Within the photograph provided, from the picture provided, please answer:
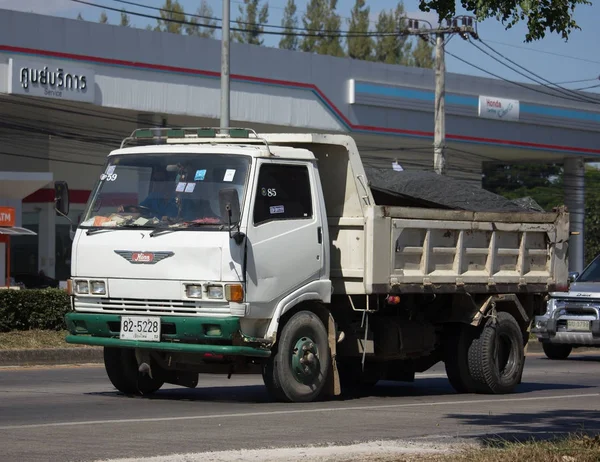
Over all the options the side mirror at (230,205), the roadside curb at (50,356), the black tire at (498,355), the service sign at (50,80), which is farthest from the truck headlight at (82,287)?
the service sign at (50,80)

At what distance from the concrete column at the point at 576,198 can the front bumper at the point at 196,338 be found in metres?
38.8

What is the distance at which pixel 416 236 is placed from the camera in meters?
12.6

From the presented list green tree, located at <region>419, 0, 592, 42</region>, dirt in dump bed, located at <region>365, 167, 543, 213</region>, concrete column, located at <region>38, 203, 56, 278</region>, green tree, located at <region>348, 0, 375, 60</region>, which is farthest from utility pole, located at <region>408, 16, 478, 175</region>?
green tree, located at <region>348, 0, 375, 60</region>

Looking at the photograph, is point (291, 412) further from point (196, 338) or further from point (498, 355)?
point (498, 355)

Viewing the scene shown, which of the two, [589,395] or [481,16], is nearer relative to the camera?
[481,16]

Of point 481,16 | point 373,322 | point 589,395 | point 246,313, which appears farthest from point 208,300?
point 589,395

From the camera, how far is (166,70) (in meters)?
34.5

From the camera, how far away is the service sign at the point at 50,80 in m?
31.1

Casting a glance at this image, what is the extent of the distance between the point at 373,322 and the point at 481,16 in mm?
5050

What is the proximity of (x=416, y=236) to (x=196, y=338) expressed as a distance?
9.14 ft

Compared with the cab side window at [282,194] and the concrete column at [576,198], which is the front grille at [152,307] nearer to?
the cab side window at [282,194]

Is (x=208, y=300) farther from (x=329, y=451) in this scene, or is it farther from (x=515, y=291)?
(x=515, y=291)

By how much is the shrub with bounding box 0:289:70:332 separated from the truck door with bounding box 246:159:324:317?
8.25 meters

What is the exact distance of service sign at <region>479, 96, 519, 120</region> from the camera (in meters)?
43.8
